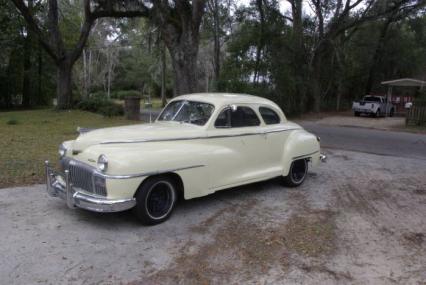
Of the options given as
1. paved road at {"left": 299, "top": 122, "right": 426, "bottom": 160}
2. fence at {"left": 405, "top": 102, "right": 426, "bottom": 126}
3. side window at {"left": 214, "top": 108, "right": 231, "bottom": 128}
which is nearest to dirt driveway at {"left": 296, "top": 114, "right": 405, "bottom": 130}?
fence at {"left": 405, "top": 102, "right": 426, "bottom": 126}

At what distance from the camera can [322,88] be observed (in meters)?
32.5

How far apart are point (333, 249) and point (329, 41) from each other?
77.6 ft

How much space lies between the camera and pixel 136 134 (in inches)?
221

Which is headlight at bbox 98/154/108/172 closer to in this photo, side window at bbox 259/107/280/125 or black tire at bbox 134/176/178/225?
black tire at bbox 134/176/178/225

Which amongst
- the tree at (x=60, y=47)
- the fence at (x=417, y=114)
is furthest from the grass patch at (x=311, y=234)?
the tree at (x=60, y=47)

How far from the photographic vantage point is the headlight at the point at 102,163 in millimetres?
4902

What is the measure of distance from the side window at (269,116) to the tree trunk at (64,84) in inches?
686

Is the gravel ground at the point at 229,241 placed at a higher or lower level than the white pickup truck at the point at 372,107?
lower

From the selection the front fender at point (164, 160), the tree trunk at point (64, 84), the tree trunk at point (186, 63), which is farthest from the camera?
Result: the tree trunk at point (64, 84)

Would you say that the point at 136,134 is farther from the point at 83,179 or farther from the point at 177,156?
the point at 83,179

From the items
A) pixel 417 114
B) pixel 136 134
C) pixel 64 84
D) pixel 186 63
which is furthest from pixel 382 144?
pixel 64 84

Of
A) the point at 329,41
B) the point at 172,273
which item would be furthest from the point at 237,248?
the point at 329,41

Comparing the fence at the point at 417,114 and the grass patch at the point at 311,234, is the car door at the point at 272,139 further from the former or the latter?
the fence at the point at 417,114

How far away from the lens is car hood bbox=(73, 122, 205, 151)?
548 centimetres
